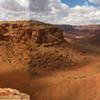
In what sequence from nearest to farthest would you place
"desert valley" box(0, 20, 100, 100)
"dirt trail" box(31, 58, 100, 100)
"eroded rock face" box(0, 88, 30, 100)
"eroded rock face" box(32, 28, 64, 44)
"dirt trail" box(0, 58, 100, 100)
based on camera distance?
"eroded rock face" box(0, 88, 30, 100)
"dirt trail" box(31, 58, 100, 100)
"dirt trail" box(0, 58, 100, 100)
"desert valley" box(0, 20, 100, 100)
"eroded rock face" box(32, 28, 64, 44)

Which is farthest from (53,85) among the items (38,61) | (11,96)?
(11,96)

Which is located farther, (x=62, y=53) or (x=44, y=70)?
(x=62, y=53)

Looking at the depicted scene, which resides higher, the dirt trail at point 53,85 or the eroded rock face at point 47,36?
the eroded rock face at point 47,36

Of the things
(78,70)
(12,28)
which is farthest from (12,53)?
(78,70)

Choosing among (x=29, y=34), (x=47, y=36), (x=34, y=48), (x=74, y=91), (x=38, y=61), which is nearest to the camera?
(x=74, y=91)

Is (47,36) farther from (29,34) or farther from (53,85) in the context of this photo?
(53,85)

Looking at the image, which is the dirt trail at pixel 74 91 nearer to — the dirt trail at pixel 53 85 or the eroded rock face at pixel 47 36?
the dirt trail at pixel 53 85

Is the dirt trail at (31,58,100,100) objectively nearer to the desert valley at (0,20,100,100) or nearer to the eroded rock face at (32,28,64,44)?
the desert valley at (0,20,100,100)

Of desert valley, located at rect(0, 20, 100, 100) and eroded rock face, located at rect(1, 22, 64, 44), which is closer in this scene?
desert valley, located at rect(0, 20, 100, 100)

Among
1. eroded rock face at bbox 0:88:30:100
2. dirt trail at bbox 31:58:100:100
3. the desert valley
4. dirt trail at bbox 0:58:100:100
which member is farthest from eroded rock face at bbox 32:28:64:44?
eroded rock face at bbox 0:88:30:100

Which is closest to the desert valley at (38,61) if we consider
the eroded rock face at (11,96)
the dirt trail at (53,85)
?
the dirt trail at (53,85)

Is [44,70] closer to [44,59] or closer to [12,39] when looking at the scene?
[44,59]
